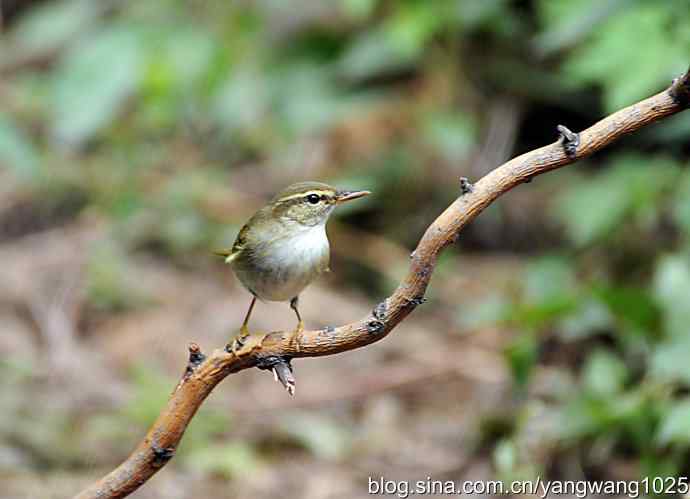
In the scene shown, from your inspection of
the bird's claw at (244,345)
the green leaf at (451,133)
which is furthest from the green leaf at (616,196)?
the bird's claw at (244,345)

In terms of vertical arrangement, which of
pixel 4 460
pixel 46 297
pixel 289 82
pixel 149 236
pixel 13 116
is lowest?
pixel 4 460

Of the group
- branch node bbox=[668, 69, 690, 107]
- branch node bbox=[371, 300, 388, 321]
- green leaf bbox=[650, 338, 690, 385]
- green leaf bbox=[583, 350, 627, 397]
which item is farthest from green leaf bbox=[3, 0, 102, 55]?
branch node bbox=[668, 69, 690, 107]

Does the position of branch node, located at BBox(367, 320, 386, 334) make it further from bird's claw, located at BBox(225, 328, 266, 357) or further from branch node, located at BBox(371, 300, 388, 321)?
bird's claw, located at BBox(225, 328, 266, 357)

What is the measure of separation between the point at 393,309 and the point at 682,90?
0.80 m

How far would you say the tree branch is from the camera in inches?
85.0

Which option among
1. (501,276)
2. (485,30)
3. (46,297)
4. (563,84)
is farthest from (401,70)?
(46,297)

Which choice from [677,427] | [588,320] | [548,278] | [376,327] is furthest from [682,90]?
[548,278]

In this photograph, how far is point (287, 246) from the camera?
124 inches

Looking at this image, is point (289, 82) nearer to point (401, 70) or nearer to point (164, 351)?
point (401, 70)

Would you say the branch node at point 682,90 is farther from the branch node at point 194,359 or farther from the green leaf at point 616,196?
the green leaf at point 616,196

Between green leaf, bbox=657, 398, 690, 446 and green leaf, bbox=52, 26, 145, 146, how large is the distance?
13.4ft

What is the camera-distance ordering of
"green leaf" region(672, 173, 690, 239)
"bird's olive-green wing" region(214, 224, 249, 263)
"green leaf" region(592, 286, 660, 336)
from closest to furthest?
"bird's olive-green wing" region(214, 224, 249, 263)
"green leaf" region(592, 286, 660, 336)
"green leaf" region(672, 173, 690, 239)

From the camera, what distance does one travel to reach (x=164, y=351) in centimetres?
584

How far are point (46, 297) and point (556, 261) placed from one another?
3185 millimetres
